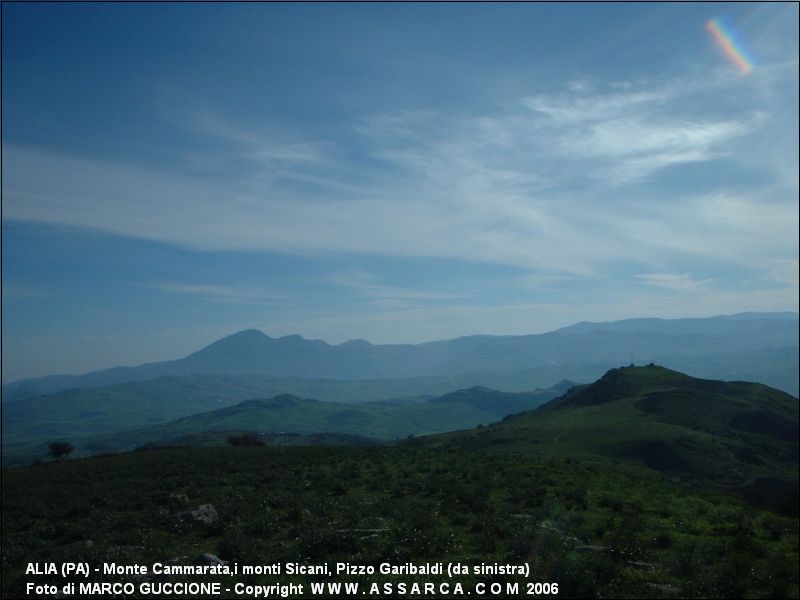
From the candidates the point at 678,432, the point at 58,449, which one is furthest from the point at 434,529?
the point at 58,449

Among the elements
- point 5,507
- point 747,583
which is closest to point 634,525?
point 747,583

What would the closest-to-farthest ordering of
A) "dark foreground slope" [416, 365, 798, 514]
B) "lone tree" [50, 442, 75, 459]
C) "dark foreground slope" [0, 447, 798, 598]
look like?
"dark foreground slope" [0, 447, 798, 598] → "dark foreground slope" [416, 365, 798, 514] → "lone tree" [50, 442, 75, 459]

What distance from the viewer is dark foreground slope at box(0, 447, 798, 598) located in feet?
43.5

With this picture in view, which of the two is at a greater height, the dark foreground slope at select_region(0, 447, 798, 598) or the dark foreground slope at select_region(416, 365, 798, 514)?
the dark foreground slope at select_region(0, 447, 798, 598)

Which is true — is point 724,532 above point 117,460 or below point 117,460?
above

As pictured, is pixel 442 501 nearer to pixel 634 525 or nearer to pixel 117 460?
pixel 634 525

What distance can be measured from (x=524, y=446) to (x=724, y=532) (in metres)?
55.3

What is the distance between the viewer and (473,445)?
251 feet

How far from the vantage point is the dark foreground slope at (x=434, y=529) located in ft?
43.5

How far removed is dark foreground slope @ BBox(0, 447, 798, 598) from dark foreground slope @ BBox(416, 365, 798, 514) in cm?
2878

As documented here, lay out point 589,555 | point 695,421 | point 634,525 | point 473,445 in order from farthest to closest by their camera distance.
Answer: point 695,421, point 473,445, point 634,525, point 589,555

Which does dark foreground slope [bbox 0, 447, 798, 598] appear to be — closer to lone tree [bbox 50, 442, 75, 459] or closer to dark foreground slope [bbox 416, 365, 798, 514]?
dark foreground slope [bbox 416, 365, 798, 514]

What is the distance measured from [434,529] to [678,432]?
2955 inches

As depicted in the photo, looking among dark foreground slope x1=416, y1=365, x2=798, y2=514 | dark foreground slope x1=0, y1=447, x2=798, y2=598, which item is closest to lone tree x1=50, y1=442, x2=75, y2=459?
dark foreground slope x1=0, y1=447, x2=798, y2=598
